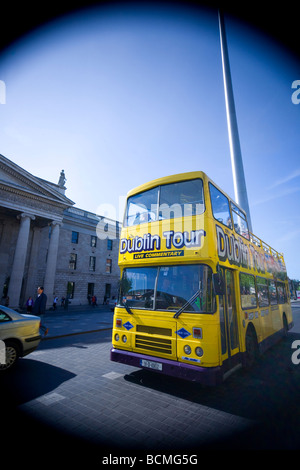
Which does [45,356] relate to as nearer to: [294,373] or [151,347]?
[151,347]

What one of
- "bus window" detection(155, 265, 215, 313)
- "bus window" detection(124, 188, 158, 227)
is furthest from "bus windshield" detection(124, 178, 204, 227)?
"bus window" detection(155, 265, 215, 313)

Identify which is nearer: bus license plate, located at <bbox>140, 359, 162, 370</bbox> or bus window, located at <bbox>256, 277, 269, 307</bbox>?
bus license plate, located at <bbox>140, 359, 162, 370</bbox>

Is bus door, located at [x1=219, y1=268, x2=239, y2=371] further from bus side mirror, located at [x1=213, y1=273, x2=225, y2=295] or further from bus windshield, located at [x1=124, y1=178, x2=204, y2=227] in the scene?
bus windshield, located at [x1=124, y1=178, x2=204, y2=227]

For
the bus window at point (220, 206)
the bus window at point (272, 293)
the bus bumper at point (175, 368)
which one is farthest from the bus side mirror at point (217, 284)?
the bus window at point (272, 293)

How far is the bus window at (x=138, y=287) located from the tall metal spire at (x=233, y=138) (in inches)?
1047

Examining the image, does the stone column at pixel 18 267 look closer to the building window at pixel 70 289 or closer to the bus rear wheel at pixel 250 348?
the building window at pixel 70 289

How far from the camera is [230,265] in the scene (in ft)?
17.6

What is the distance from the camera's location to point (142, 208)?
609 cm

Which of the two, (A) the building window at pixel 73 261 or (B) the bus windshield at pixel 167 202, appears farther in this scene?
(A) the building window at pixel 73 261

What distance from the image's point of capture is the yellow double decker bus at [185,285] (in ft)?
14.0

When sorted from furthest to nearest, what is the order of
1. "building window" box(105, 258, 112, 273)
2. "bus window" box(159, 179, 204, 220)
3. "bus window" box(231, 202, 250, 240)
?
"building window" box(105, 258, 112, 273) < "bus window" box(231, 202, 250, 240) < "bus window" box(159, 179, 204, 220)

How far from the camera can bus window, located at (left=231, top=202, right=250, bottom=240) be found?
6.26 metres

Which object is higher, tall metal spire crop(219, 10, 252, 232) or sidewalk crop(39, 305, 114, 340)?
tall metal spire crop(219, 10, 252, 232)

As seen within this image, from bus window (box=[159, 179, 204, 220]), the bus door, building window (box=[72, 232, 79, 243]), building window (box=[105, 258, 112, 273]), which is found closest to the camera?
the bus door
